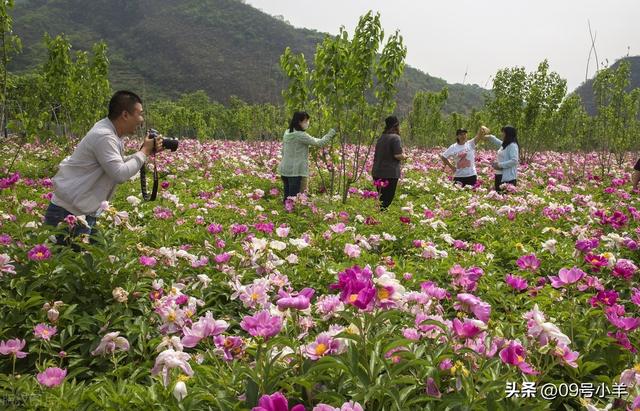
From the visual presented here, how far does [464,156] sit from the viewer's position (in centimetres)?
838

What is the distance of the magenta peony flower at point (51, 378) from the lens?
1.73 m

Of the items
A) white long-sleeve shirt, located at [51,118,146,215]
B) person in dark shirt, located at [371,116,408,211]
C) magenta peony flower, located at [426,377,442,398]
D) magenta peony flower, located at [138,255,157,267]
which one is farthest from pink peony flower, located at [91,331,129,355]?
person in dark shirt, located at [371,116,408,211]

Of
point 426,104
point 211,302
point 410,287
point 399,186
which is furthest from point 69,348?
point 426,104

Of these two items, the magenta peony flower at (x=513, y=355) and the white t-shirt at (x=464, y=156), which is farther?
the white t-shirt at (x=464, y=156)

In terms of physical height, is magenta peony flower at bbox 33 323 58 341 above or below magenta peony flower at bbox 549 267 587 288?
below

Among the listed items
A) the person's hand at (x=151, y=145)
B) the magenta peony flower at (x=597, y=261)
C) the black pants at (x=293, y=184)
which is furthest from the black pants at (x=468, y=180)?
the person's hand at (x=151, y=145)

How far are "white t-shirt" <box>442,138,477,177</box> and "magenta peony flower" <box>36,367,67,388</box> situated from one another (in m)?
7.71

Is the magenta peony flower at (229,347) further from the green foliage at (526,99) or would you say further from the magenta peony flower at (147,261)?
the green foliage at (526,99)

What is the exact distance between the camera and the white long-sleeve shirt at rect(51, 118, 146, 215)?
3.25 metres

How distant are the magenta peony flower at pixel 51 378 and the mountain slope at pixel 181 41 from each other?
74668 mm

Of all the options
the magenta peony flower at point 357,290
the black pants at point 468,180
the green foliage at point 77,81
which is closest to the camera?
the magenta peony flower at point 357,290

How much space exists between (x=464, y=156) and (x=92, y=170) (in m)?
6.86

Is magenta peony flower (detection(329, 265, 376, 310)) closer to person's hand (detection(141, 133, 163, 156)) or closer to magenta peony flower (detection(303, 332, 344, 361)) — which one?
magenta peony flower (detection(303, 332, 344, 361))

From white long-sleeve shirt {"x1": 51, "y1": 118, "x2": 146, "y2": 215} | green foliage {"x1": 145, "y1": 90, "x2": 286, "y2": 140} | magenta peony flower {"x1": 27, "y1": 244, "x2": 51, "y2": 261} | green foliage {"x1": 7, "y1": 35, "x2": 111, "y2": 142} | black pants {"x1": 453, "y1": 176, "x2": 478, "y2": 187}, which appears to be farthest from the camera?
green foliage {"x1": 145, "y1": 90, "x2": 286, "y2": 140}
